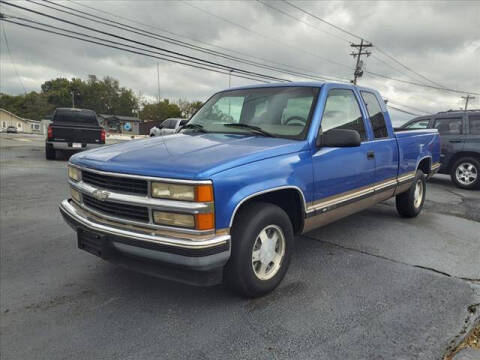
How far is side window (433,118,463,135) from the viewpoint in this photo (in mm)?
8648

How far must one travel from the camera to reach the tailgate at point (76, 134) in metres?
11.6

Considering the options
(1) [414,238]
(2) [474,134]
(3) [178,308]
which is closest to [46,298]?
(3) [178,308]

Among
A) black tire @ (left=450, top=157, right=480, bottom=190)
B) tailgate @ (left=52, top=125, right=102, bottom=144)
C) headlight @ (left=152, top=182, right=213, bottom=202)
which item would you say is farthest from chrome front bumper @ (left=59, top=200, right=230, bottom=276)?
tailgate @ (left=52, top=125, right=102, bottom=144)

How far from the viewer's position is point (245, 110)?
382 centimetres

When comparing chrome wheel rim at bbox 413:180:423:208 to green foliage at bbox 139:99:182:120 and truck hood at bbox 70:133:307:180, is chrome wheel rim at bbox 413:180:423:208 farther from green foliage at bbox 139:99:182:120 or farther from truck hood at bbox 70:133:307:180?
green foliage at bbox 139:99:182:120

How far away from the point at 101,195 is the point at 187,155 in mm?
713

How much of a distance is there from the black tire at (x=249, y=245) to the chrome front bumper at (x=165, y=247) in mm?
171

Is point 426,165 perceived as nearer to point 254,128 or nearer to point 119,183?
point 254,128

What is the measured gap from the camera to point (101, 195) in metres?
2.61

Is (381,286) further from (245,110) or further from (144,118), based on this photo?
(144,118)

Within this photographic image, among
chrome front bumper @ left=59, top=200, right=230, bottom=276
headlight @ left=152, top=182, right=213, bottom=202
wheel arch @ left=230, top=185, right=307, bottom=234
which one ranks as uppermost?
headlight @ left=152, top=182, right=213, bottom=202

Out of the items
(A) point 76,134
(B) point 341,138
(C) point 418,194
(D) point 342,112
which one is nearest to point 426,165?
(C) point 418,194

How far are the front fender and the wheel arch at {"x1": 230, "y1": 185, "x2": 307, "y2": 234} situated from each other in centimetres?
2

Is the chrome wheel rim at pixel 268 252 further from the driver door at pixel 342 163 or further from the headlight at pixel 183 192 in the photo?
the headlight at pixel 183 192
